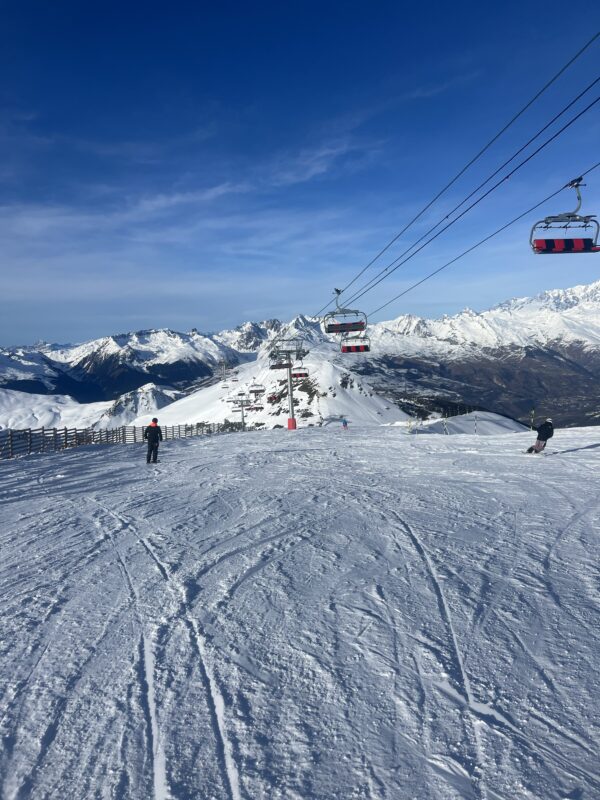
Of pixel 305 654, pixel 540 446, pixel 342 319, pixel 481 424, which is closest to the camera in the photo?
pixel 305 654

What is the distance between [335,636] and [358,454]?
18747 mm

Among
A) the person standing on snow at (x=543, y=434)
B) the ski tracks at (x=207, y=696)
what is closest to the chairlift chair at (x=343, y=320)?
the person standing on snow at (x=543, y=434)

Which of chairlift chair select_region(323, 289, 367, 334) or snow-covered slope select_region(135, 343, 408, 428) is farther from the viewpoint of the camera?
snow-covered slope select_region(135, 343, 408, 428)

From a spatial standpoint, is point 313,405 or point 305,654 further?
point 313,405

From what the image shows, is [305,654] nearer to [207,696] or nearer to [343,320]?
[207,696]

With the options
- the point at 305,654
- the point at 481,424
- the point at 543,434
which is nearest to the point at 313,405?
the point at 481,424

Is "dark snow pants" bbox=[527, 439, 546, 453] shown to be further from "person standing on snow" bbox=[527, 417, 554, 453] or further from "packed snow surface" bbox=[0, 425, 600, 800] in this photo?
"packed snow surface" bbox=[0, 425, 600, 800]

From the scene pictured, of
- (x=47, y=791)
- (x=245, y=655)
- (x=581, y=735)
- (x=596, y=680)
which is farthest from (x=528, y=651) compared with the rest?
(x=47, y=791)

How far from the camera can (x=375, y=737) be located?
4.55m

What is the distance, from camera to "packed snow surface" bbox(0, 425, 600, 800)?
423 cm

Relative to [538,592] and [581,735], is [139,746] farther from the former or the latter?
[538,592]

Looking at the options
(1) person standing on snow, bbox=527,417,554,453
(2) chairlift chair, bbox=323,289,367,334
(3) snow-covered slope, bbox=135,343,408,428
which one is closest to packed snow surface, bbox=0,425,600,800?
(1) person standing on snow, bbox=527,417,554,453

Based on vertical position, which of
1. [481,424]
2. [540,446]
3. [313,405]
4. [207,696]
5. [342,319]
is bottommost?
[207,696]

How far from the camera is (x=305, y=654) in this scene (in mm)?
5840
